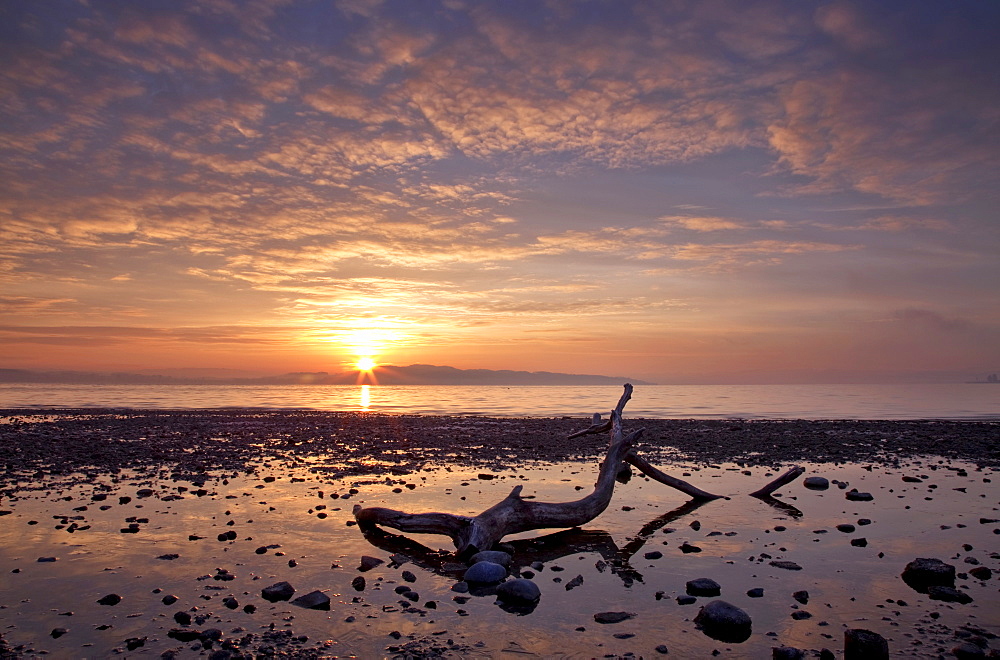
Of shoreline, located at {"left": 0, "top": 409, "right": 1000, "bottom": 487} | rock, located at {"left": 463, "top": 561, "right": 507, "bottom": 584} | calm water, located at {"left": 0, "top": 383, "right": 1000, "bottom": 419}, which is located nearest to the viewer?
rock, located at {"left": 463, "top": 561, "right": 507, "bottom": 584}

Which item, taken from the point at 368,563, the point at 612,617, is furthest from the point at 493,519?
the point at 612,617

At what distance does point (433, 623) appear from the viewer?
7.39 m

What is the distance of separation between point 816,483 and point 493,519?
11.0m

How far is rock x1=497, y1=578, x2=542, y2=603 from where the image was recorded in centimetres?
817

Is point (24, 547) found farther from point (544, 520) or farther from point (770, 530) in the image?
point (770, 530)

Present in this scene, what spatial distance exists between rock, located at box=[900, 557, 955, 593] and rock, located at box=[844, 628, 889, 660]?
298 centimetres

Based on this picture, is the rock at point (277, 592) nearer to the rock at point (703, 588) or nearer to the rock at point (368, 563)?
the rock at point (368, 563)

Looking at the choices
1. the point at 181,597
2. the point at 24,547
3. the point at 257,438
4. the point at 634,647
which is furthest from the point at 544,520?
the point at 257,438

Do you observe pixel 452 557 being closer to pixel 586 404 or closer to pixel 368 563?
pixel 368 563

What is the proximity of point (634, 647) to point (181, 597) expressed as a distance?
6.02 meters

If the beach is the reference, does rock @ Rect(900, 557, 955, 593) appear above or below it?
above

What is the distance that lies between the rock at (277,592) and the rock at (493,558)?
2916mm

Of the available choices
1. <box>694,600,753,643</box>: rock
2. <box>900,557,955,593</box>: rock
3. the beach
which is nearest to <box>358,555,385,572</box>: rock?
the beach

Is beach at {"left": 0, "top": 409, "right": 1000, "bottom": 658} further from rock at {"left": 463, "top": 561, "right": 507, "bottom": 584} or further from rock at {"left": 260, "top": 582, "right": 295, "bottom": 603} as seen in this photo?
rock at {"left": 463, "top": 561, "right": 507, "bottom": 584}
